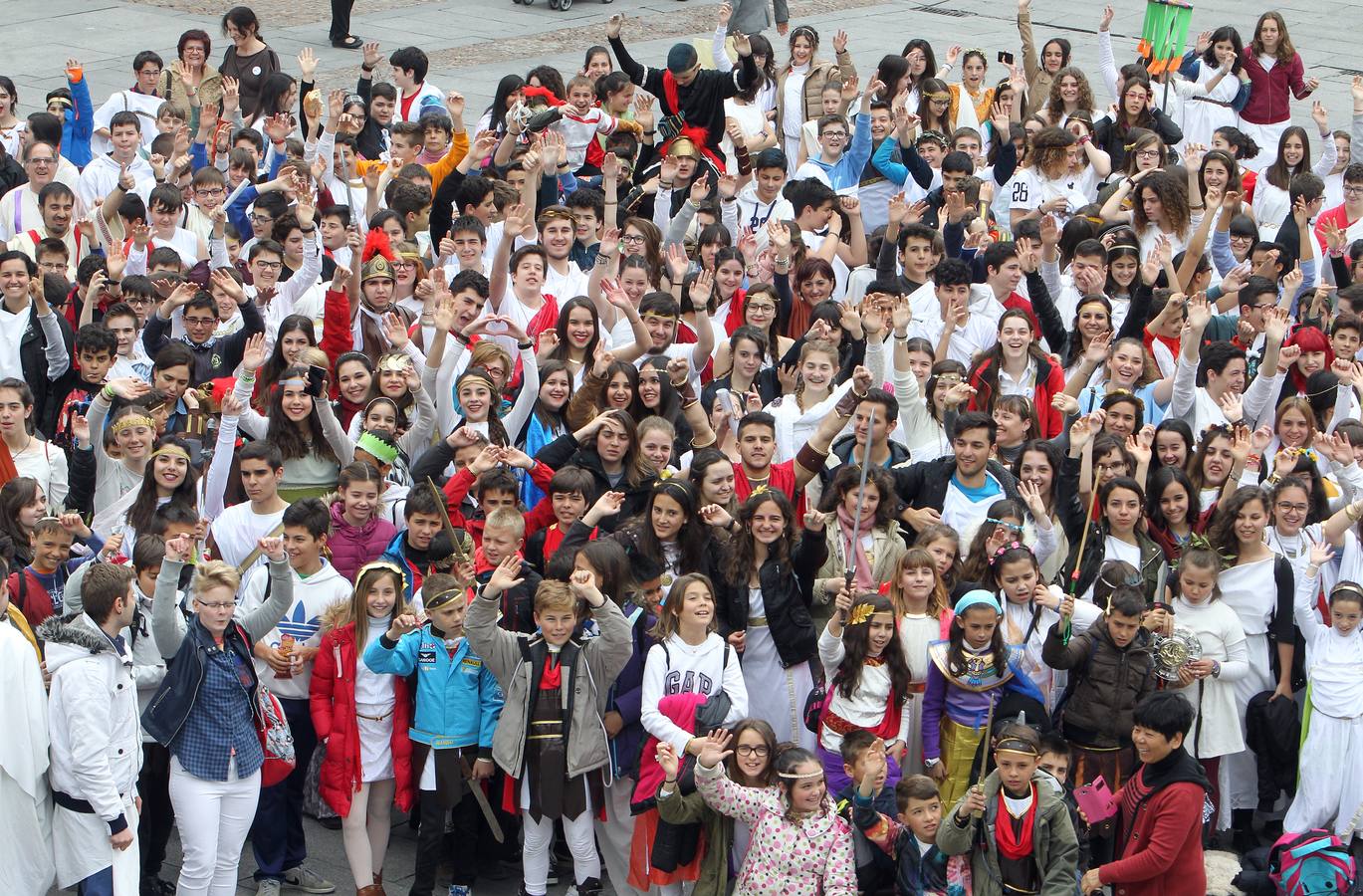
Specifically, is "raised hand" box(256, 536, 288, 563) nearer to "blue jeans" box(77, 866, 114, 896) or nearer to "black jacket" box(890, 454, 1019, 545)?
"blue jeans" box(77, 866, 114, 896)

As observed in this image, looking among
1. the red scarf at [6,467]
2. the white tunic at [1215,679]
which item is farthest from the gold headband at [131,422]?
the white tunic at [1215,679]

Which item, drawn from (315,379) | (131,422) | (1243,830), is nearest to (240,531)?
(131,422)

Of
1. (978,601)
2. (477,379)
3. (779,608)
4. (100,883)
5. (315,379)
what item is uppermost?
(477,379)

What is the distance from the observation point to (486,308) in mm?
10867

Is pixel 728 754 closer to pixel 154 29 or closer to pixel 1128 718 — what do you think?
pixel 1128 718

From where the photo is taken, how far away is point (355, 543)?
28.7ft

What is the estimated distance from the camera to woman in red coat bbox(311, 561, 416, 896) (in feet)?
26.3

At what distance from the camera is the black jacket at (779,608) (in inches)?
327

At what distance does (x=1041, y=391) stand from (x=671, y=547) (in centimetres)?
257

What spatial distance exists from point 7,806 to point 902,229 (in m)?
6.48

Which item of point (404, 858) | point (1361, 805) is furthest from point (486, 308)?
point (1361, 805)

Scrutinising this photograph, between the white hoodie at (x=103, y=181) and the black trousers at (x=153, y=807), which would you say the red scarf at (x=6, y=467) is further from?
the white hoodie at (x=103, y=181)

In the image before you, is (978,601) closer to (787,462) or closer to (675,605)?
(675,605)

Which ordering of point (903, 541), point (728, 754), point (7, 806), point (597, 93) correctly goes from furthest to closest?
point (597, 93), point (903, 541), point (728, 754), point (7, 806)
